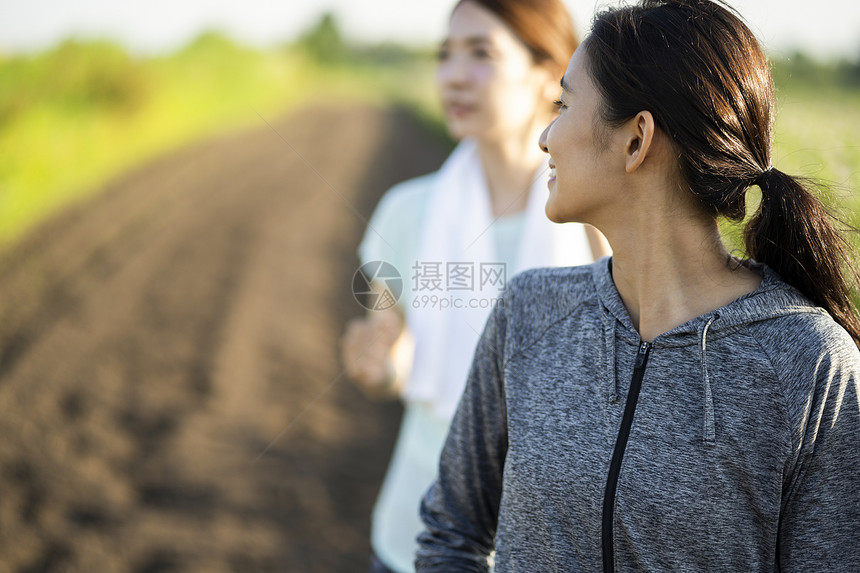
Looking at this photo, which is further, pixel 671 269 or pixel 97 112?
pixel 97 112

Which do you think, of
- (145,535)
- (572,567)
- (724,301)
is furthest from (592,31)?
(145,535)

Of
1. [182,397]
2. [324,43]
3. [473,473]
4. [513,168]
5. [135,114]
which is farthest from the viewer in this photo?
[324,43]

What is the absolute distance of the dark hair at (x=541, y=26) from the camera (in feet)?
6.38

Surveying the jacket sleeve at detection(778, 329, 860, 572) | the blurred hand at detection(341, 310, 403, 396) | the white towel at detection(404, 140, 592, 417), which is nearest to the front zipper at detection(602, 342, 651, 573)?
the jacket sleeve at detection(778, 329, 860, 572)

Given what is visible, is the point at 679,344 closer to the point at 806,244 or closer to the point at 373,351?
the point at 806,244

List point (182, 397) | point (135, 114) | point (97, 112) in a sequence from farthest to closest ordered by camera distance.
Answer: point (135, 114), point (97, 112), point (182, 397)

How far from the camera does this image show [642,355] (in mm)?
1035

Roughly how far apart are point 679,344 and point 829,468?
0.23m

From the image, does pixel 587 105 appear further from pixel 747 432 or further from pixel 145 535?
pixel 145 535

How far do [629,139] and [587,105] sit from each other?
0.28ft

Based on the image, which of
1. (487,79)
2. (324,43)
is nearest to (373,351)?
(487,79)

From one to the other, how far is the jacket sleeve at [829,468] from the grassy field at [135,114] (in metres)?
0.33

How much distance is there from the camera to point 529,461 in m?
1.08

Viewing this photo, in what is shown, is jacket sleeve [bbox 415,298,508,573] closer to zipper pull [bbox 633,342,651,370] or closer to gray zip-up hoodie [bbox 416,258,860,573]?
gray zip-up hoodie [bbox 416,258,860,573]
